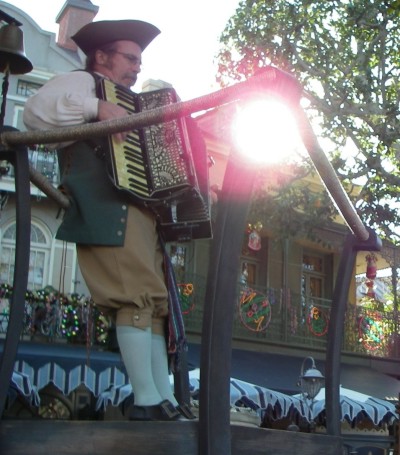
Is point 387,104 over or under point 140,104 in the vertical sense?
over

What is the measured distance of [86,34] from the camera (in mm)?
2523

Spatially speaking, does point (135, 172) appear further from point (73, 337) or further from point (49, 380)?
point (73, 337)

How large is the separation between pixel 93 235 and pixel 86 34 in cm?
73

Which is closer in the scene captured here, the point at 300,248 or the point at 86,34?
the point at 86,34

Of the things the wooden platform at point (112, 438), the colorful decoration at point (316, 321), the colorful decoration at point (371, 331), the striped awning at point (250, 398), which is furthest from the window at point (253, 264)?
the wooden platform at point (112, 438)

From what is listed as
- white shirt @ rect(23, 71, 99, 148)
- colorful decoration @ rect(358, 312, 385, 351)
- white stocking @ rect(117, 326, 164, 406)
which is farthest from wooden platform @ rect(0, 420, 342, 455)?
colorful decoration @ rect(358, 312, 385, 351)

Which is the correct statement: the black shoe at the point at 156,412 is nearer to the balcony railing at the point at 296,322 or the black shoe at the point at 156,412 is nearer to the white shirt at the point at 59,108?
the white shirt at the point at 59,108

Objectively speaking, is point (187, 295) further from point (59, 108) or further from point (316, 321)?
point (59, 108)

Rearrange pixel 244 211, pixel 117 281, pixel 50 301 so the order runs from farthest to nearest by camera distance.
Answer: pixel 50 301
pixel 117 281
pixel 244 211

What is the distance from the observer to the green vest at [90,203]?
2182mm

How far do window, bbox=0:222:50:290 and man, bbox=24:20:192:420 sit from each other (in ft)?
45.9

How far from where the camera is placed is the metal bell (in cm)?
223

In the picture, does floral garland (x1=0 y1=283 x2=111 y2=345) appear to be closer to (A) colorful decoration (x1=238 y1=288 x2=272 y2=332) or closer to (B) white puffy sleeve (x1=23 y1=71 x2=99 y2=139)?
(A) colorful decoration (x1=238 y1=288 x2=272 y2=332)

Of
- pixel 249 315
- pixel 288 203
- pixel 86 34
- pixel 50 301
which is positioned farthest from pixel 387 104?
pixel 86 34
